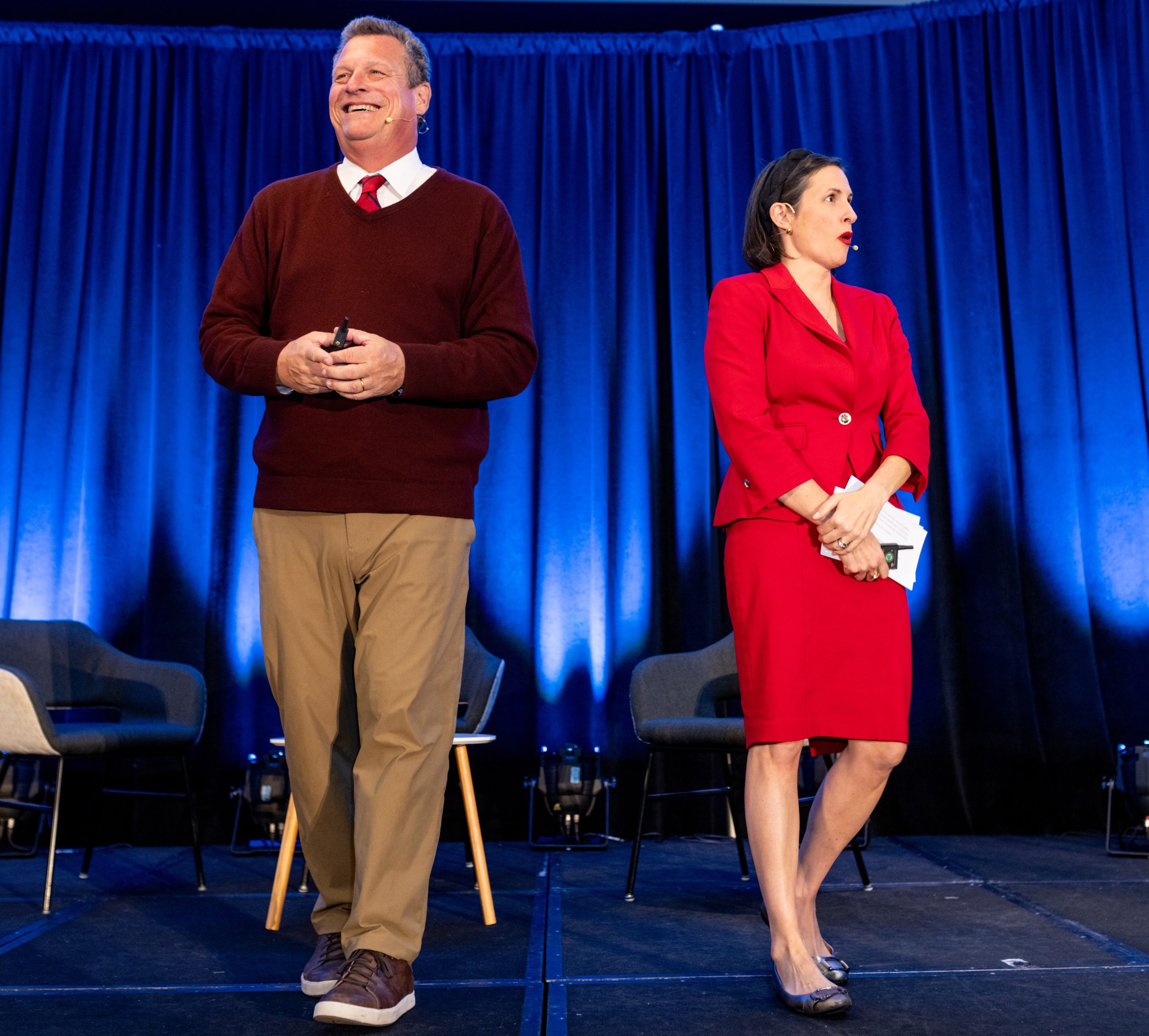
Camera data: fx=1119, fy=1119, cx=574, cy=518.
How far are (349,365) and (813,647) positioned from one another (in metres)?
0.93

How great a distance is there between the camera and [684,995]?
6.44 ft

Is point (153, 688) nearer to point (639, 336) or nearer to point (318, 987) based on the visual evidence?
point (318, 987)

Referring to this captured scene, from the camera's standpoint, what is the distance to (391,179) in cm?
198

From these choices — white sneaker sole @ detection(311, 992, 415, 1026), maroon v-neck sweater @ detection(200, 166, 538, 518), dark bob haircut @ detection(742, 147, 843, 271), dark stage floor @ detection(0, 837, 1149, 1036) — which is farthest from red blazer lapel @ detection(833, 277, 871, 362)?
white sneaker sole @ detection(311, 992, 415, 1026)

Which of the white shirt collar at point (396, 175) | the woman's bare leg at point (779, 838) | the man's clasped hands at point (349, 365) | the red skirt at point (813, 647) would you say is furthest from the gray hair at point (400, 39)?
the woman's bare leg at point (779, 838)

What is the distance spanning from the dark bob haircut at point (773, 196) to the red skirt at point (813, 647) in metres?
0.57

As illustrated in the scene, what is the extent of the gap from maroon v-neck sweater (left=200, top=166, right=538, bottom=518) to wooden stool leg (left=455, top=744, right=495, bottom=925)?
1.08 meters

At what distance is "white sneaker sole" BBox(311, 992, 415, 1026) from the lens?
1679mm

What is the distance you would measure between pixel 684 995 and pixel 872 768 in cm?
52

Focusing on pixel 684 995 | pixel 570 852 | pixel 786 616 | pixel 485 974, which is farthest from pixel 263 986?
pixel 570 852

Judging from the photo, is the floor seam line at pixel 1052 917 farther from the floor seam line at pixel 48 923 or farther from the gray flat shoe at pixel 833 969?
the floor seam line at pixel 48 923

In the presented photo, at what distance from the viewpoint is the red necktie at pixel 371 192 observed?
1.97 m

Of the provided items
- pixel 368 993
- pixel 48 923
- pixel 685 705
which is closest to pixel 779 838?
pixel 368 993

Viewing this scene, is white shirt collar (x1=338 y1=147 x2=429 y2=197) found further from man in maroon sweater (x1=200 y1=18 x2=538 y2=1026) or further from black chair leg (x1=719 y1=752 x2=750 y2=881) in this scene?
black chair leg (x1=719 y1=752 x2=750 y2=881)
